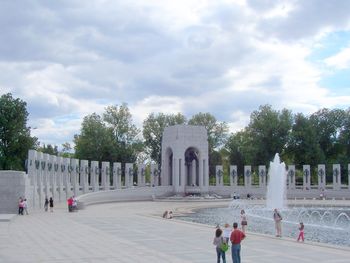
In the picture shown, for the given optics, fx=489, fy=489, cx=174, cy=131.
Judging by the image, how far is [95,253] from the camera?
1456cm

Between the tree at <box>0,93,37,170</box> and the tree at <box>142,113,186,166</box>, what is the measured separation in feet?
95.5

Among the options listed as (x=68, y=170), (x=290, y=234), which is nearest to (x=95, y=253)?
(x=290, y=234)

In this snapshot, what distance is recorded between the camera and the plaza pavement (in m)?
13.8

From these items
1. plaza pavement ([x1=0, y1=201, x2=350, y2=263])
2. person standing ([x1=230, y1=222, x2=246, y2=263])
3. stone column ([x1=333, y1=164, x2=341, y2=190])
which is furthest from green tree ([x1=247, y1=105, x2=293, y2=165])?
person standing ([x1=230, y1=222, x2=246, y2=263])

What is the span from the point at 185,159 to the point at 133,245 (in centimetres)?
4825

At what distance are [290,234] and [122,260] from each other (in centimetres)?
1095

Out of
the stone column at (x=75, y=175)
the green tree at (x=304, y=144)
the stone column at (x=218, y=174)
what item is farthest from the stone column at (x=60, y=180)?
the green tree at (x=304, y=144)

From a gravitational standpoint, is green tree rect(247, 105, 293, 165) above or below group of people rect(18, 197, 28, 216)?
above

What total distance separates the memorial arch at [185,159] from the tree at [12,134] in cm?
1716

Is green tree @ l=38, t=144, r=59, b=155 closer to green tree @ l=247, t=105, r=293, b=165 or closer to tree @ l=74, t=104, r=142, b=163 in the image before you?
tree @ l=74, t=104, r=142, b=163

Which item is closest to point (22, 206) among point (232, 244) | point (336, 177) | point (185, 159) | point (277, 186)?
point (232, 244)

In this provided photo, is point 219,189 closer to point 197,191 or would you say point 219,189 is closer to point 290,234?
point 197,191

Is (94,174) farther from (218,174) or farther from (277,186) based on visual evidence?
(277,186)

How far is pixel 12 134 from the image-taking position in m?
55.1
